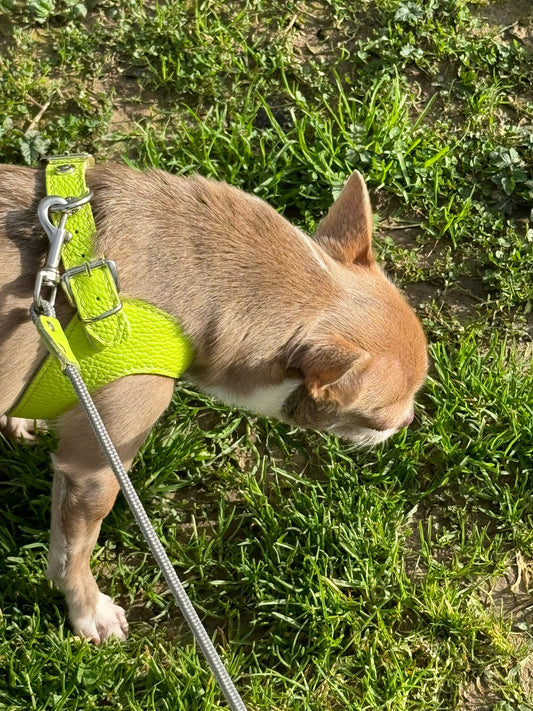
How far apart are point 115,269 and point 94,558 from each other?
189 cm

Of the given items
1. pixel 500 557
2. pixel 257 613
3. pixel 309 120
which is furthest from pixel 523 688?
pixel 309 120

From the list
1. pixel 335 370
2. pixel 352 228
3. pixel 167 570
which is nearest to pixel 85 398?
pixel 167 570

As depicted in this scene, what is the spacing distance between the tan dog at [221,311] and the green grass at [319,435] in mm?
794

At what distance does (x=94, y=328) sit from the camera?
3025 mm

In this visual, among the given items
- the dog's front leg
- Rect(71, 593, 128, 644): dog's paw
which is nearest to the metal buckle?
the dog's front leg

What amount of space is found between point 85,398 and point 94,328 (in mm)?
499

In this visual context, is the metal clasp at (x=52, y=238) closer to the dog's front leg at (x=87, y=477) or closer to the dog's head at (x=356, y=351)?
the dog's front leg at (x=87, y=477)

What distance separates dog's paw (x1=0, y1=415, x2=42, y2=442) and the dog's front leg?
0.88m

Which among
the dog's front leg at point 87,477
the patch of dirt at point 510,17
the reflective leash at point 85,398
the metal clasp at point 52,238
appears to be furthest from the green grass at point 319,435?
the metal clasp at point 52,238

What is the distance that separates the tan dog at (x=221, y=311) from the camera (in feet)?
10.4

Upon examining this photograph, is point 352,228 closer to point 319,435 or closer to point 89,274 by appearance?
point 89,274

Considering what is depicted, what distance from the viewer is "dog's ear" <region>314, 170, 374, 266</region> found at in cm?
363

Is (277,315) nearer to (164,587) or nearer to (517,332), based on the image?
(164,587)

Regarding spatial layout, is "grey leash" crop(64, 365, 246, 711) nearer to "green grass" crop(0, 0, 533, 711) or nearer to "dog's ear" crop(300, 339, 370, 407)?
"dog's ear" crop(300, 339, 370, 407)
